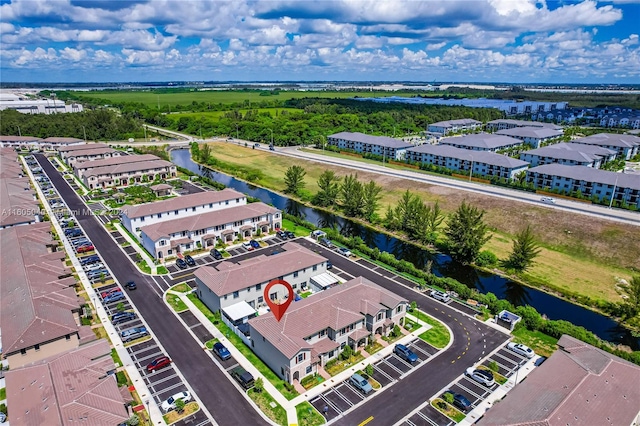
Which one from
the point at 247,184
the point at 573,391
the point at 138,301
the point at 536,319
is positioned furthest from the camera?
the point at 247,184

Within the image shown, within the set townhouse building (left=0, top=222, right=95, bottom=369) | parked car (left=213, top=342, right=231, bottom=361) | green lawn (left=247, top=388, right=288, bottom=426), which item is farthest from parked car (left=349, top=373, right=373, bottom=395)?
townhouse building (left=0, top=222, right=95, bottom=369)

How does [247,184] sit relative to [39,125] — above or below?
below

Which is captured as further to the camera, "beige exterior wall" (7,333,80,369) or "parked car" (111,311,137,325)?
"parked car" (111,311,137,325)

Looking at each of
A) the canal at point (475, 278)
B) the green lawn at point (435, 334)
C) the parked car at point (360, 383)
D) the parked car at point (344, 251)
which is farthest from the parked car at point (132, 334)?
the canal at point (475, 278)

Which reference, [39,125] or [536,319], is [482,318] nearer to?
[536,319]

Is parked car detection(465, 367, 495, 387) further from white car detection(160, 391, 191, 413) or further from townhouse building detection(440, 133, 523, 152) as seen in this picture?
townhouse building detection(440, 133, 523, 152)

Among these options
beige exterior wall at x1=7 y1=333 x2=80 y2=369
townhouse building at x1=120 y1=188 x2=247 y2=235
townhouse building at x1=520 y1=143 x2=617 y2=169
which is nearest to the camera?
beige exterior wall at x1=7 y1=333 x2=80 y2=369

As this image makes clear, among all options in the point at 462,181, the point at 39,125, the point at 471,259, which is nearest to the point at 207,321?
the point at 471,259

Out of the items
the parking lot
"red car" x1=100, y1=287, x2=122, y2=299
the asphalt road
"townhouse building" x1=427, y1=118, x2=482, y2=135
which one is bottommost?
the parking lot
